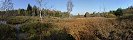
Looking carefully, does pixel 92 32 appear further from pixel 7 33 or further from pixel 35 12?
pixel 35 12

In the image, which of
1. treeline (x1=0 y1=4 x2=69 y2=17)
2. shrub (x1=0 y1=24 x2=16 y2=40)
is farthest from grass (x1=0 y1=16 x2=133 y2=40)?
treeline (x1=0 y1=4 x2=69 y2=17)

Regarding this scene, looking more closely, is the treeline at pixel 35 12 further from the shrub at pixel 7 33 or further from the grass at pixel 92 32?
the grass at pixel 92 32

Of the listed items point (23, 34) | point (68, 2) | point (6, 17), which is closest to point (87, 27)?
point (23, 34)

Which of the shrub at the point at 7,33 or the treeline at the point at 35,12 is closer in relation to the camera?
the shrub at the point at 7,33

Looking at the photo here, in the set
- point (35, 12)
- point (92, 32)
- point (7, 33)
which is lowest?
point (7, 33)

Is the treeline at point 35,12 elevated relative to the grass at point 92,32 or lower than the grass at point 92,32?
elevated

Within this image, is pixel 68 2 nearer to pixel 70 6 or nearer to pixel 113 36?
pixel 70 6

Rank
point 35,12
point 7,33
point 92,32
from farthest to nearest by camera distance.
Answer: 1. point 35,12
2. point 7,33
3. point 92,32

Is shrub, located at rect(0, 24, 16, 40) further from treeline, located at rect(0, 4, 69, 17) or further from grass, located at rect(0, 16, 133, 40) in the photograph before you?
grass, located at rect(0, 16, 133, 40)

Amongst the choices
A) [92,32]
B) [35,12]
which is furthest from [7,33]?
[35,12]

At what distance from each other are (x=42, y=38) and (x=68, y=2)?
10.4 m

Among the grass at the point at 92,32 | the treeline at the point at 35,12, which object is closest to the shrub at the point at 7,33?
the treeline at the point at 35,12

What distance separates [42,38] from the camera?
38.1 ft

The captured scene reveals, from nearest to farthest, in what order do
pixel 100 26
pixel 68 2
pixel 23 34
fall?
pixel 100 26 → pixel 23 34 → pixel 68 2
